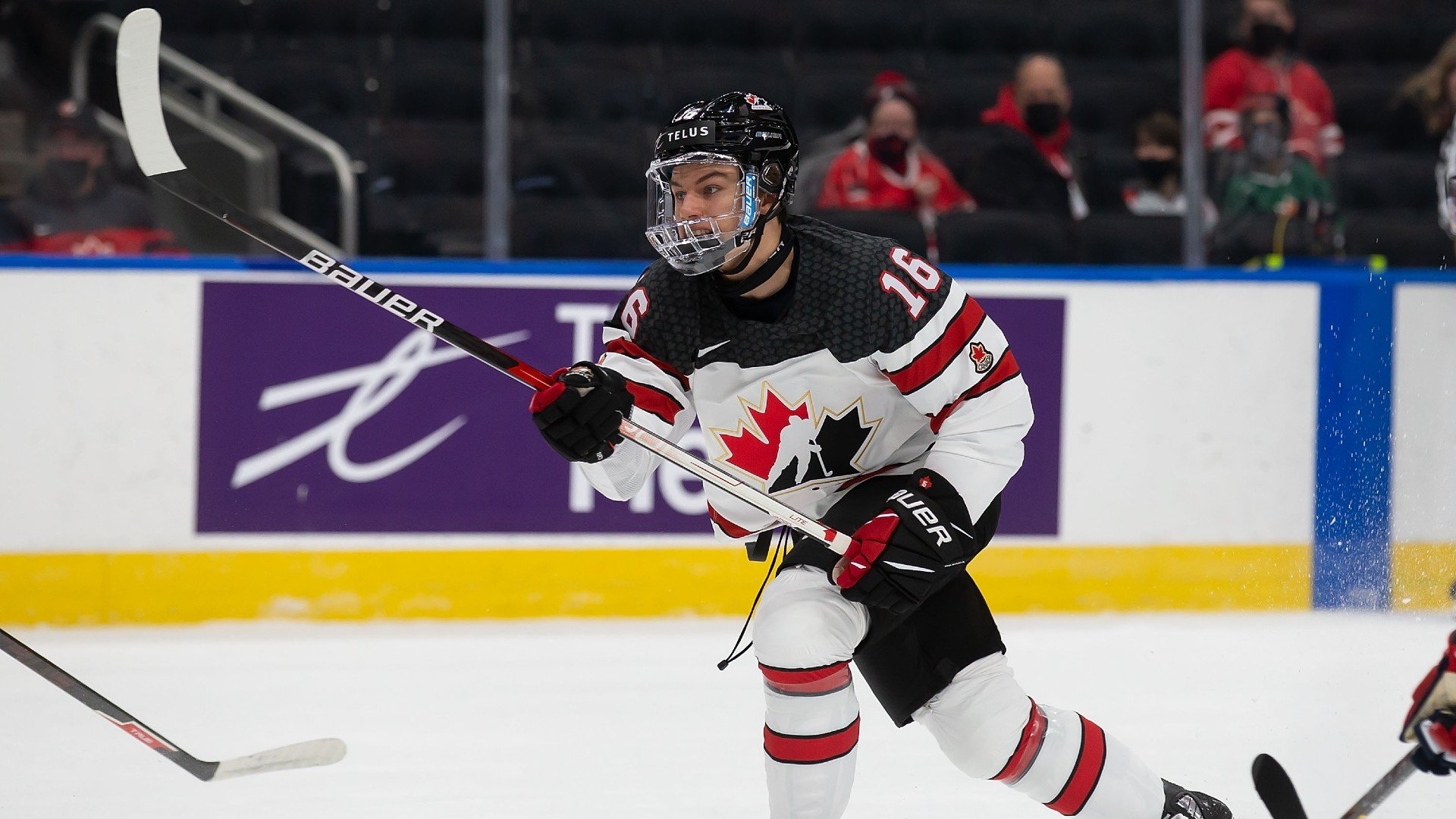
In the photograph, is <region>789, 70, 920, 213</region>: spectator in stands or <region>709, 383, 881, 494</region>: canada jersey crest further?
<region>789, 70, 920, 213</region>: spectator in stands

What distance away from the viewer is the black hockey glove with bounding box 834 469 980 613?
2.04m

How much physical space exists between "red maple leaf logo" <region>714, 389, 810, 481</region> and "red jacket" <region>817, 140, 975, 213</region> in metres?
2.36

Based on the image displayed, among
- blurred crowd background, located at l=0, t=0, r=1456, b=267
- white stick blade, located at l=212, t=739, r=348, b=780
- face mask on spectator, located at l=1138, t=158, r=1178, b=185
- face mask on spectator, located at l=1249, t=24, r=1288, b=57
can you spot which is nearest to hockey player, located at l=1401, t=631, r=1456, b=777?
white stick blade, located at l=212, t=739, r=348, b=780

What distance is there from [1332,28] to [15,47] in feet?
14.7

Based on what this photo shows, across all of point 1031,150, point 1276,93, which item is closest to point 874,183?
point 1031,150

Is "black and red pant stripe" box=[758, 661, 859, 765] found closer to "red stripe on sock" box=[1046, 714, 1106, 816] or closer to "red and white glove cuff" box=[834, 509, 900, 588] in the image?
"red and white glove cuff" box=[834, 509, 900, 588]

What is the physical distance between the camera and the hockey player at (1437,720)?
1.96 m

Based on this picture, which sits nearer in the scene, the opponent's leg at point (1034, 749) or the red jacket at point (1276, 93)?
the opponent's leg at point (1034, 749)

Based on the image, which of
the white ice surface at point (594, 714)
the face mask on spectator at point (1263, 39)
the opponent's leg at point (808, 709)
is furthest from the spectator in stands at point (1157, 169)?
the opponent's leg at point (808, 709)

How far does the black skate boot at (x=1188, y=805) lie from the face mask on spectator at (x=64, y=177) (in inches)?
130

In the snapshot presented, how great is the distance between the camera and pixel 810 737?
6.65ft

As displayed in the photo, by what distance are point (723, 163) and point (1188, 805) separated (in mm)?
1089

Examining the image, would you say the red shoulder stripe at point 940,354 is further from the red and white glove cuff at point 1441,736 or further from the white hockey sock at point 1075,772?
the red and white glove cuff at point 1441,736

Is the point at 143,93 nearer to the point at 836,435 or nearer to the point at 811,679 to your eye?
the point at 836,435
